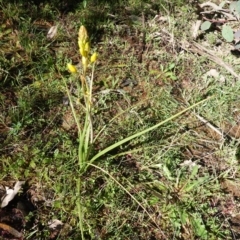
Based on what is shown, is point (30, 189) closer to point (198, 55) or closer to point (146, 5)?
point (198, 55)

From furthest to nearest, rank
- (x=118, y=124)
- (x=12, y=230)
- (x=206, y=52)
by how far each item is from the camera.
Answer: (x=206, y=52)
(x=118, y=124)
(x=12, y=230)

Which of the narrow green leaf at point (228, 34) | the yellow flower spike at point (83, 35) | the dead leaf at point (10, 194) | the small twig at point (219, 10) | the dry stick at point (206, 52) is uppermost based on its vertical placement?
the yellow flower spike at point (83, 35)

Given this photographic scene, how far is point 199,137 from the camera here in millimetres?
2346

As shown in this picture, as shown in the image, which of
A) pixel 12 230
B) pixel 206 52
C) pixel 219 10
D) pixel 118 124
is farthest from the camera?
pixel 219 10

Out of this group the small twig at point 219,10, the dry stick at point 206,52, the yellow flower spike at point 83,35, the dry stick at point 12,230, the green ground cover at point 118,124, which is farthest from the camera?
the small twig at point 219,10

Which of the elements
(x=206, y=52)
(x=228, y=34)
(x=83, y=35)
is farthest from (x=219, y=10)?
(x=83, y=35)

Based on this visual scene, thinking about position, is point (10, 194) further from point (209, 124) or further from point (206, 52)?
point (206, 52)

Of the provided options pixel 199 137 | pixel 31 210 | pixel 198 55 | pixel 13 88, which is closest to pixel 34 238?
pixel 31 210

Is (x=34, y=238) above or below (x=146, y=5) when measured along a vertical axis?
below

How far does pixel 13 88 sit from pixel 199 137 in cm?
113

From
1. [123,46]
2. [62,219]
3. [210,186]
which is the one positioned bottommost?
[210,186]

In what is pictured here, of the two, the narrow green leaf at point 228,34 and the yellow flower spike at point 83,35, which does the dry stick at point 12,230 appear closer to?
the yellow flower spike at point 83,35

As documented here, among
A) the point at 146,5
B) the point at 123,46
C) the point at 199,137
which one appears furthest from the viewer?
the point at 146,5

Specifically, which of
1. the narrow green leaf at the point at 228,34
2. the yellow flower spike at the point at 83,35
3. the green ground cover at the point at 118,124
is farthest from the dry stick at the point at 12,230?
the narrow green leaf at the point at 228,34
